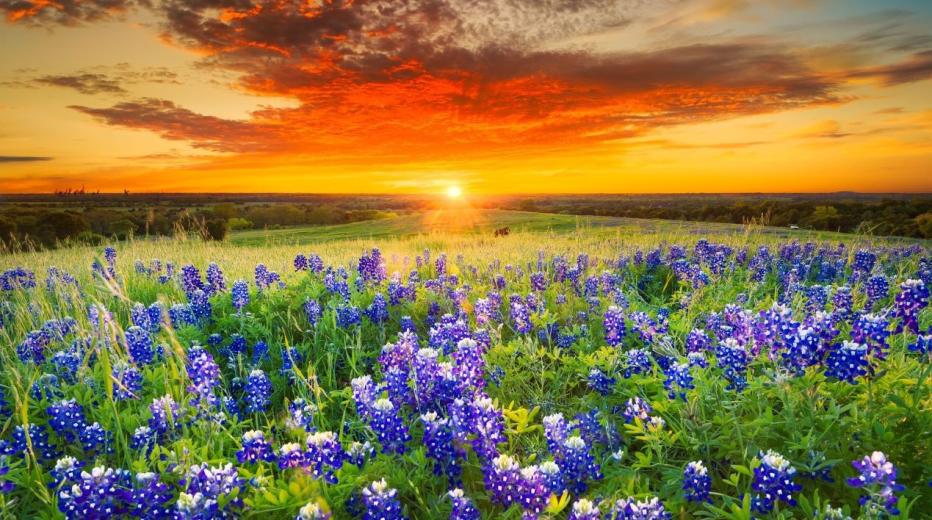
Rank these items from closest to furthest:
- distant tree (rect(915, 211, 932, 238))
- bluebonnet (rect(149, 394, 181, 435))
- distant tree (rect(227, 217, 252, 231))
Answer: bluebonnet (rect(149, 394, 181, 435)) → distant tree (rect(915, 211, 932, 238)) → distant tree (rect(227, 217, 252, 231))

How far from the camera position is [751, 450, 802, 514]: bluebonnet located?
2.50m

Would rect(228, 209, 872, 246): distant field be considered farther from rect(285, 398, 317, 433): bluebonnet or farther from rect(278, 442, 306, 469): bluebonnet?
rect(278, 442, 306, 469): bluebonnet

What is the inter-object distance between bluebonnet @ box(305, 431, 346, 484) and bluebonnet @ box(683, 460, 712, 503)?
73.4 inches

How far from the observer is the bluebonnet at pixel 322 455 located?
9.18ft

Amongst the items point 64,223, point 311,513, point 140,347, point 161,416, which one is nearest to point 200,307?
point 140,347

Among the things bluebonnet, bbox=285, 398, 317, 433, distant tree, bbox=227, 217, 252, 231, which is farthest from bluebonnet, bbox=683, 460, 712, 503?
distant tree, bbox=227, 217, 252, 231

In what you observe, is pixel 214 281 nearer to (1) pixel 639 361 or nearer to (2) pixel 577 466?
(1) pixel 639 361

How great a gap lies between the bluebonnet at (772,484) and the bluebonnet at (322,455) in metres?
2.12

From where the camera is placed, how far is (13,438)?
393cm

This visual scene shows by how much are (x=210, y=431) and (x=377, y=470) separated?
1.33 metres

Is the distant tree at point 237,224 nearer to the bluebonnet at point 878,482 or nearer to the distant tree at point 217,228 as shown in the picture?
the distant tree at point 217,228

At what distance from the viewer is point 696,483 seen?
277 centimetres

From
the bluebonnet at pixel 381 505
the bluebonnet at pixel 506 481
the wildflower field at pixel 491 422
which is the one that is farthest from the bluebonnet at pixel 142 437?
the bluebonnet at pixel 506 481

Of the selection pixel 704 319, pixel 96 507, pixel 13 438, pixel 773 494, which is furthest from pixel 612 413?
pixel 13 438
